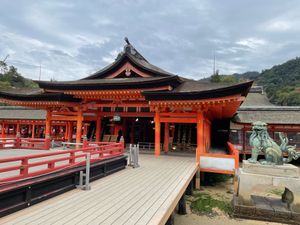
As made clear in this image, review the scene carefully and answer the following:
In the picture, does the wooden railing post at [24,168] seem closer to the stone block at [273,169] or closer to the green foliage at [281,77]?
the stone block at [273,169]

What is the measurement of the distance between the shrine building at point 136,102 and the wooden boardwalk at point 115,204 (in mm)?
5703

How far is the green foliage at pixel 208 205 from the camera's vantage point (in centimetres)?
1048

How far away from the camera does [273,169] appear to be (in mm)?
9359

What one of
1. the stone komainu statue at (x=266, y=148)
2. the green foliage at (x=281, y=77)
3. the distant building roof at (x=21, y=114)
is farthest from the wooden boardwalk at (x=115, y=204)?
the green foliage at (x=281, y=77)

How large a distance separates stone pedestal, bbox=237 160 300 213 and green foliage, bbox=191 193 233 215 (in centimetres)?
95

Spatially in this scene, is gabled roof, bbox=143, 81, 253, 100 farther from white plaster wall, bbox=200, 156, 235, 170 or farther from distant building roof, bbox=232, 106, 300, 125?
distant building roof, bbox=232, 106, 300, 125

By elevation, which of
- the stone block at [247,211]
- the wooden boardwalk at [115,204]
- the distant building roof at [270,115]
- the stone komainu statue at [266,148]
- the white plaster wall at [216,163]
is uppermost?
the distant building roof at [270,115]

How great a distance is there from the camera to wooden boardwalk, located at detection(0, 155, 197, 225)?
503 cm

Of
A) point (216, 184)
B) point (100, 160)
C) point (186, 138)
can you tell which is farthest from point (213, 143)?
point (100, 160)

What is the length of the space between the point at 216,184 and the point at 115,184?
30.0ft

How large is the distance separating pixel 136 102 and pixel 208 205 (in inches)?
354

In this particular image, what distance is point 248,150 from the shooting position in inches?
888

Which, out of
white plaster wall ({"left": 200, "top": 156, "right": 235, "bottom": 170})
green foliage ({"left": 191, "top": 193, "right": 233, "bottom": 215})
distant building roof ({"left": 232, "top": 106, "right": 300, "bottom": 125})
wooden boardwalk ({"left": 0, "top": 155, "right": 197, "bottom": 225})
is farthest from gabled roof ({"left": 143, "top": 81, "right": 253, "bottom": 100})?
distant building roof ({"left": 232, "top": 106, "right": 300, "bottom": 125})

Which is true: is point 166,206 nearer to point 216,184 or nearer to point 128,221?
point 128,221
